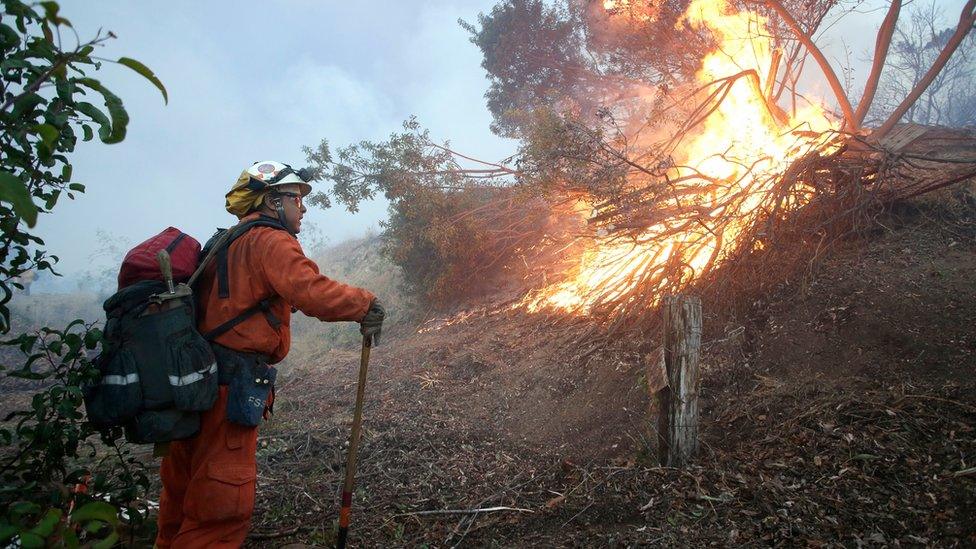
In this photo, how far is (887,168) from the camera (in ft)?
19.5

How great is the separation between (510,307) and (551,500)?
19.8 ft

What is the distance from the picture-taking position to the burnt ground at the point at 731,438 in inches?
123

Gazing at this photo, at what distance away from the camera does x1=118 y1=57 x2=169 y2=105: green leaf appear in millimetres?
1394

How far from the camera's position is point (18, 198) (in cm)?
114

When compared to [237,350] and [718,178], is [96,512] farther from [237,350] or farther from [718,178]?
[718,178]

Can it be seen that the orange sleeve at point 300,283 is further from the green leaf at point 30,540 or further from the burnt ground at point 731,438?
the burnt ground at point 731,438

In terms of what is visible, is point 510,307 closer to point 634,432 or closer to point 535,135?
point 535,135

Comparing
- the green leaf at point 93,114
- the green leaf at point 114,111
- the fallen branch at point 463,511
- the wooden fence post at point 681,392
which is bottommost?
the fallen branch at point 463,511

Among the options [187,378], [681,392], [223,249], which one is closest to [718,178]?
[681,392]

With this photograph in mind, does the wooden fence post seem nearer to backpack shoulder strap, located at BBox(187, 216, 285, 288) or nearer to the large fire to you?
the large fire

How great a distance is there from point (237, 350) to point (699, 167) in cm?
803

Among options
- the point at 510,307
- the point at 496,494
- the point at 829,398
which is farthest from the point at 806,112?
the point at 496,494

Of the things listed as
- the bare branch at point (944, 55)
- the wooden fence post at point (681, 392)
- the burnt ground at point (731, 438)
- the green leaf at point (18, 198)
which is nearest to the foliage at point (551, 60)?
the bare branch at point (944, 55)

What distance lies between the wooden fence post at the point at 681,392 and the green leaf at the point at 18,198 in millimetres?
3516
